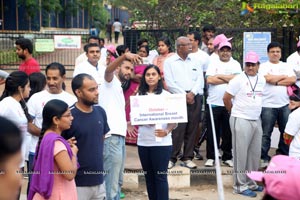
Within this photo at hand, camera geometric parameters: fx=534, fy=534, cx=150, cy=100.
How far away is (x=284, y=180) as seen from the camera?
2.12 m

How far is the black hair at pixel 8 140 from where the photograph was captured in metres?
2.15

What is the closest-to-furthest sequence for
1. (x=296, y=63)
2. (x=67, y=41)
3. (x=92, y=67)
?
(x=92, y=67)
(x=296, y=63)
(x=67, y=41)

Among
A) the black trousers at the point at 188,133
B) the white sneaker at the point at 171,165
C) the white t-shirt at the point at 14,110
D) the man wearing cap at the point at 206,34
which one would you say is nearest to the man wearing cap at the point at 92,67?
the white t-shirt at the point at 14,110

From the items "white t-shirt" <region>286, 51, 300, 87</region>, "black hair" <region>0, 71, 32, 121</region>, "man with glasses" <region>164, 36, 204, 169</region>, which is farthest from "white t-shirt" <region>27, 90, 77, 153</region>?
"white t-shirt" <region>286, 51, 300, 87</region>

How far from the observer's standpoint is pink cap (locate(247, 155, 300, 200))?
2.09 meters

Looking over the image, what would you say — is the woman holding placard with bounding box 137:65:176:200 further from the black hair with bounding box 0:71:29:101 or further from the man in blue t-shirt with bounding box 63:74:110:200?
the black hair with bounding box 0:71:29:101

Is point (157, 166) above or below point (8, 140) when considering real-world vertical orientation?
below

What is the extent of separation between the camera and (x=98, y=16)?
120 ft

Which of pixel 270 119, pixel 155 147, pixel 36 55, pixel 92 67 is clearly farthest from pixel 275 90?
pixel 36 55

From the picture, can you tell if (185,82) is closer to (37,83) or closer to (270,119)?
(270,119)

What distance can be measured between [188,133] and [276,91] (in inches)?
57.0

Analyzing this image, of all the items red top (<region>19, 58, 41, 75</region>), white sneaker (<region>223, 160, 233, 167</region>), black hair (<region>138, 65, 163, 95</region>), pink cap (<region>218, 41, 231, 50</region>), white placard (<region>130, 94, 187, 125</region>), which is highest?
pink cap (<region>218, 41, 231, 50</region>)

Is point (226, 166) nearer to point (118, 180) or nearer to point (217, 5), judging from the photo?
point (118, 180)

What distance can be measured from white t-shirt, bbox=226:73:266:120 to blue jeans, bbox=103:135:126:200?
2.03m
